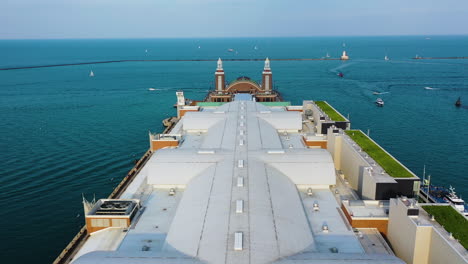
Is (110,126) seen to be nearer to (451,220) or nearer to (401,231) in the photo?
(401,231)

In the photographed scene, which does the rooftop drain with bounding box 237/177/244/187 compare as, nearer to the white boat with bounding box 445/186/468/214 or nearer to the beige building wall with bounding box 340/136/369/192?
the beige building wall with bounding box 340/136/369/192

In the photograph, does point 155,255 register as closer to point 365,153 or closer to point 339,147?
point 365,153

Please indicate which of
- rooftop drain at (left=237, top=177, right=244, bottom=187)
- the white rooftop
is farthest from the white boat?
rooftop drain at (left=237, top=177, right=244, bottom=187)

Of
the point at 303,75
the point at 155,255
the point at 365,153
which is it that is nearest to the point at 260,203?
the point at 155,255

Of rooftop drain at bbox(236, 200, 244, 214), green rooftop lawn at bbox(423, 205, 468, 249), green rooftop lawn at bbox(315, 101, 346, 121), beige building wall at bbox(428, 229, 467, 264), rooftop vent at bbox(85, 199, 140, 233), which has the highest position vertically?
green rooftop lawn at bbox(315, 101, 346, 121)

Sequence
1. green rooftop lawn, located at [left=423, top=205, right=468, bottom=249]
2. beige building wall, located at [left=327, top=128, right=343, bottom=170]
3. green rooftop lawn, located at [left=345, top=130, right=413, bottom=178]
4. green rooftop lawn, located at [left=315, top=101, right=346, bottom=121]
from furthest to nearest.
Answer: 1. green rooftop lawn, located at [left=315, top=101, right=346, bottom=121]
2. beige building wall, located at [left=327, top=128, right=343, bottom=170]
3. green rooftop lawn, located at [left=345, top=130, right=413, bottom=178]
4. green rooftop lawn, located at [left=423, top=205, right=468, bottom=249]

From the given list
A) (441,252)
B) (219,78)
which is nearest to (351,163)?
(441,252)

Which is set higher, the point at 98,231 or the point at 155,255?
the point at 155,255
